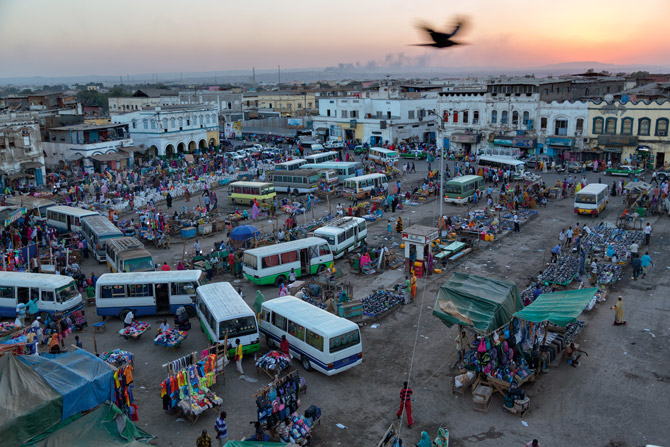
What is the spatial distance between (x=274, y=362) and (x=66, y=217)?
59.9 ft

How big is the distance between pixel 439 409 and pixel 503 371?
1.91 m

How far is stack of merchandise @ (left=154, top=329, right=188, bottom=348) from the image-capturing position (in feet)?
50.9

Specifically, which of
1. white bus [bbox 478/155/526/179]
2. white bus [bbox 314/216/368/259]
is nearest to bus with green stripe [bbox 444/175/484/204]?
white bus [bbox 478/155/526/179]

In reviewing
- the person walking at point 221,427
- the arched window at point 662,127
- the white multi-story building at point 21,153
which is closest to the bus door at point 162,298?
the person walking at point 221,427

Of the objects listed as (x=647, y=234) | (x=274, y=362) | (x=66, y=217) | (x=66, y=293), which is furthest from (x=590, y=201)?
(x=66, y=217)

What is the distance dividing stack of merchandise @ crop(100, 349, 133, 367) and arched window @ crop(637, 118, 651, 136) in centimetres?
4207

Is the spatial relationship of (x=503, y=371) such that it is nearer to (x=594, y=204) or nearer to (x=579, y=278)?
(x=579, y=278)

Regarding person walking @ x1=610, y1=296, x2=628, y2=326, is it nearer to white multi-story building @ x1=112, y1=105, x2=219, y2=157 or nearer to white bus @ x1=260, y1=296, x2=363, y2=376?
white bus @ x1=260, y1=296, x2=363, y2=376

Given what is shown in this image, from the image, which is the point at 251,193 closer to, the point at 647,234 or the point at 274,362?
the point at 274,362

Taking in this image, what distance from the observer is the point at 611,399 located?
12953mm

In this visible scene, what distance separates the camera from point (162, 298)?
18016 millimetres

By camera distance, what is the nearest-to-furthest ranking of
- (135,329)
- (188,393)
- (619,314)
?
(188,393) < (135,329) < (619,314)

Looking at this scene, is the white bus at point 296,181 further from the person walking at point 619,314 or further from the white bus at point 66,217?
the person walking at point 619,314

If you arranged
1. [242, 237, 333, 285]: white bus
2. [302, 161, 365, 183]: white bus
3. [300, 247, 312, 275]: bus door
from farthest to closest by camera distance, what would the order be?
1. [302, 161, 365, 183]: white bus
2. [300, 247, 312, 275]: bus door
3. [242, 237, 333, 285]: white bus
